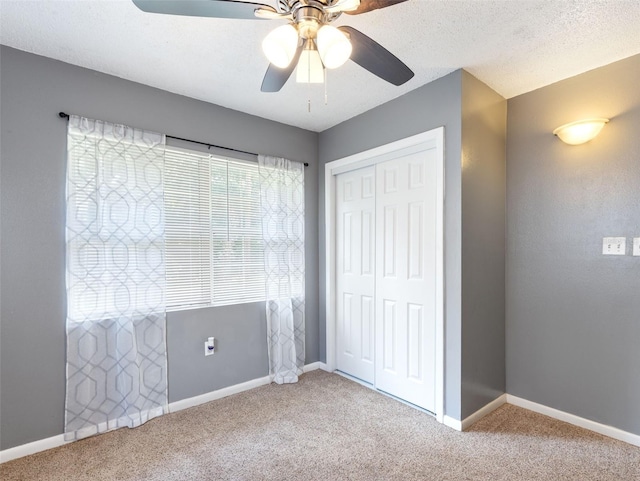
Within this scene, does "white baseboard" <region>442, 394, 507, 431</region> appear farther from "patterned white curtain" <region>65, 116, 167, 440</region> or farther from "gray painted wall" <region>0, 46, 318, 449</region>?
"gray painted wall" <region>0, 46, 318, 449</region>

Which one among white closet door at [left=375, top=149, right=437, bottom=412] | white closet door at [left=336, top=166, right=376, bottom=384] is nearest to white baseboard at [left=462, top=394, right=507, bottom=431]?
white closet door at [left=375, top=149, right=437, bottom=412]

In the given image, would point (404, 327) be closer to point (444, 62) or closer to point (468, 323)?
point (468, 323)

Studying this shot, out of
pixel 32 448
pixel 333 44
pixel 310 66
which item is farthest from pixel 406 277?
pixel 32 448

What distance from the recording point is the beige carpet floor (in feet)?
6.31

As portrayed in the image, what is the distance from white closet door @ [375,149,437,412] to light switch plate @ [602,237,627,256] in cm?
111

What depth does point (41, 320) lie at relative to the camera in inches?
84.6

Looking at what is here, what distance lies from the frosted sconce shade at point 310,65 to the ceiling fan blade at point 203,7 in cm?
22

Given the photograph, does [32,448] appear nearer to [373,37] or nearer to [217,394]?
[217,394]

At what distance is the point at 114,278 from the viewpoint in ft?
7.79

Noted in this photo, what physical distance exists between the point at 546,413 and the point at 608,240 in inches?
53.4

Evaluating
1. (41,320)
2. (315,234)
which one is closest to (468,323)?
(315,234)

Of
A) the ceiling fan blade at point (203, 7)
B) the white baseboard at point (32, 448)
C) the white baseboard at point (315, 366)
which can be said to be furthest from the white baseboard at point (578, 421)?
the white baseboard at point (32, 448)

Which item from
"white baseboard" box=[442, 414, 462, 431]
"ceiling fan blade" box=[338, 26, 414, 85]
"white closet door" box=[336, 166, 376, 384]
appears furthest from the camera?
"white closet door" box=[336, 166, 376, 384]

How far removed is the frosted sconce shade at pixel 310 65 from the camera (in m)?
1.46
